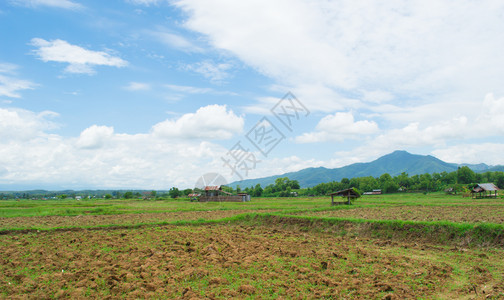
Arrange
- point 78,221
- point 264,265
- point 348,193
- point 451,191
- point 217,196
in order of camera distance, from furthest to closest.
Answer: point 451,191, point 217,196, point 348,193, point 78,221, point 264,265

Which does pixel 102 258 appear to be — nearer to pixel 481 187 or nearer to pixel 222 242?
pixel 222 242

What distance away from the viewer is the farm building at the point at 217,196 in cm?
5638

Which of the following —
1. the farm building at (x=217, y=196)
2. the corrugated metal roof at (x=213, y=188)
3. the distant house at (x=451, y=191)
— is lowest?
the distant house at (x=451, y=191)

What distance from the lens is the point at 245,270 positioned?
381 inches

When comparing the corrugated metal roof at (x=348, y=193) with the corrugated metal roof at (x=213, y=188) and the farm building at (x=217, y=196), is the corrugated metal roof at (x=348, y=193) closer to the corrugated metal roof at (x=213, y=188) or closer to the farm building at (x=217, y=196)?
the farm building at (x=217, y=196)

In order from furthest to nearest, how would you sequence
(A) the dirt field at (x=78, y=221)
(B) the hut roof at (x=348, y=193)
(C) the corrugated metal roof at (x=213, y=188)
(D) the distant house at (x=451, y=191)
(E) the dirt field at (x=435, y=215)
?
(D) the distant house at (x=451, y=191) → (C) the corrugated metal roof at (x=213, y=188) → (B) the hut roof at (x=348, y=193) → (A) the dirt field at (x=78, y=221) → (E) the dirt field at (x=435, y=215)

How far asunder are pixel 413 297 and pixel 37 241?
16.4 meters

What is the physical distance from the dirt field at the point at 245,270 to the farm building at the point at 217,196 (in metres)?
42.2

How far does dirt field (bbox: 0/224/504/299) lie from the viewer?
774 centimetres

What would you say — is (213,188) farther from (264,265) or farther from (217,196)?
(264,265)

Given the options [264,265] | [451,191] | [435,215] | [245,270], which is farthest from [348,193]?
[451,191]

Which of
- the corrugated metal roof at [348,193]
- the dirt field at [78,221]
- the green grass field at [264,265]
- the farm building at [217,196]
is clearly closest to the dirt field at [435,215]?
the green grass field at [264,265]

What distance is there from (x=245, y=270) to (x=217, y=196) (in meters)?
48.8

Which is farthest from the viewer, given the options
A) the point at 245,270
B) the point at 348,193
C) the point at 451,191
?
the point at 451,191
